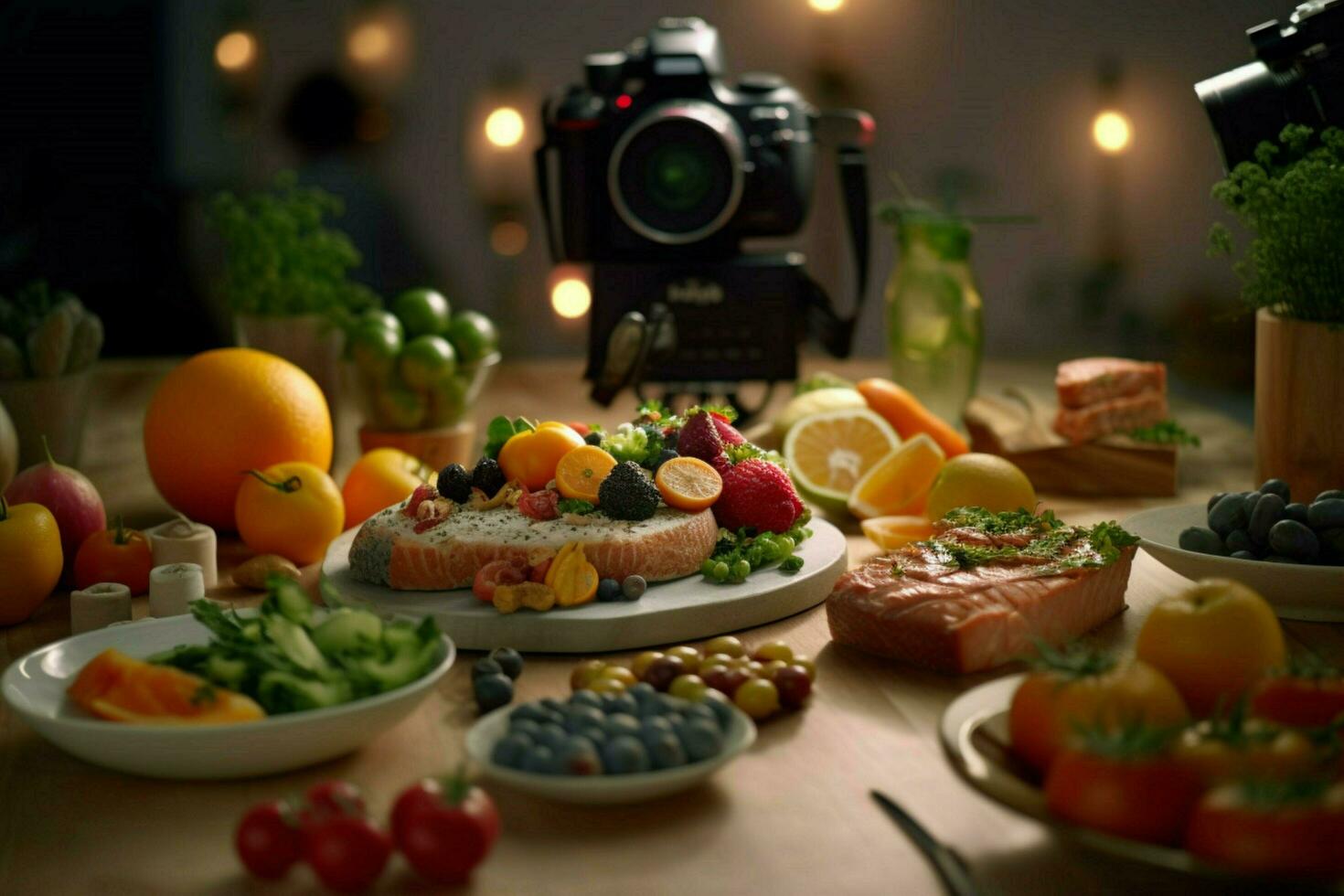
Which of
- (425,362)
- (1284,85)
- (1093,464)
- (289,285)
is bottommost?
(1093,464)

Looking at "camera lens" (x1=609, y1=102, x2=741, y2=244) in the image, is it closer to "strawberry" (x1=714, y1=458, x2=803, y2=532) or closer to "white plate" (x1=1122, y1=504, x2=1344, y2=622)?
"strawberry" (x1=714, y1=458, x2=803, y2=532)

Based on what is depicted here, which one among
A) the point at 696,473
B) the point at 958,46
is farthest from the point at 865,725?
the point at 958,46

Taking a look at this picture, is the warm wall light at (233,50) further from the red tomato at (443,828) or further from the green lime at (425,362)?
the red tomato at (443,828)

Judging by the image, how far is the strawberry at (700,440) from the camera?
153 centimetres

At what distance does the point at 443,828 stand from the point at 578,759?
12cm

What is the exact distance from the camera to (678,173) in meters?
1.97

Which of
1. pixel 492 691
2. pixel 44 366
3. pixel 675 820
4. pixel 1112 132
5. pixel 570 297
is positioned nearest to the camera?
pixel 675 820

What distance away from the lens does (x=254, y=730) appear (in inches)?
40.1

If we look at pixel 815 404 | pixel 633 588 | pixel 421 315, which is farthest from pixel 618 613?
pixel 421 315

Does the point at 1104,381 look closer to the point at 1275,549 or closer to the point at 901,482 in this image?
the point at 901,482

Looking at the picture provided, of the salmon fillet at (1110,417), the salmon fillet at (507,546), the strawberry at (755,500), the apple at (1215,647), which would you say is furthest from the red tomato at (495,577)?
the salmon fillet at (1110,417)

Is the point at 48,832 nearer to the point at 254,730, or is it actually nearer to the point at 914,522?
the point at 254,730

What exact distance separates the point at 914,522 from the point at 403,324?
750 mm

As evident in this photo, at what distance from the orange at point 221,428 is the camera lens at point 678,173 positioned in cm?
50
